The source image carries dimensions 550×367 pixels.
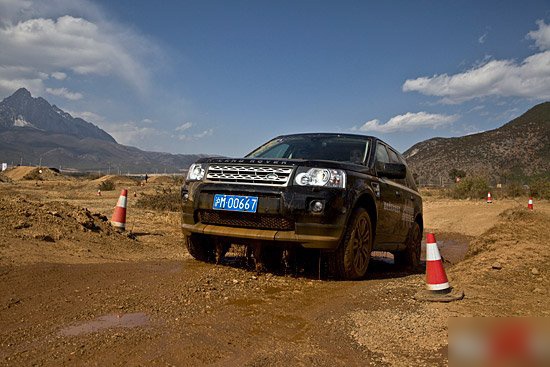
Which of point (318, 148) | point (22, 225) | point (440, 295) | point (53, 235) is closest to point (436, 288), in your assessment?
point (440, 295)

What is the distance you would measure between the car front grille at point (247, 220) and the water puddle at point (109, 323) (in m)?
1.55

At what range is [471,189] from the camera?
113ft

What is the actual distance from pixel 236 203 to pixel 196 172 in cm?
76

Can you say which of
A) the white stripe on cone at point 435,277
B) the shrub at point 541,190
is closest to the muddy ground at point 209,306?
the white stripe on cone at point 435,277

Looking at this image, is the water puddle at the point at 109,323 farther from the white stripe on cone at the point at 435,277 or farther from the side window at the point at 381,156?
the side window at the point at 381,156

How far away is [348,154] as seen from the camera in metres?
5.53

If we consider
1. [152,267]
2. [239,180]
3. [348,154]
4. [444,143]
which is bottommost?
[152,267]

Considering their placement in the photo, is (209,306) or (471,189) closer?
(209,306)

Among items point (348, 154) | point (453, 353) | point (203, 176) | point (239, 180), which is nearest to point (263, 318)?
point (453, 353)

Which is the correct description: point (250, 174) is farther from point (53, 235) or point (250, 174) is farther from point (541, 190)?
point (541, 190)

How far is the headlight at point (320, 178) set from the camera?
4363mm

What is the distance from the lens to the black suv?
14.1 feet

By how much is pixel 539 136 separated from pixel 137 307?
80.9 meters

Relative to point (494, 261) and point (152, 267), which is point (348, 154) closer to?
point (494, 261)
